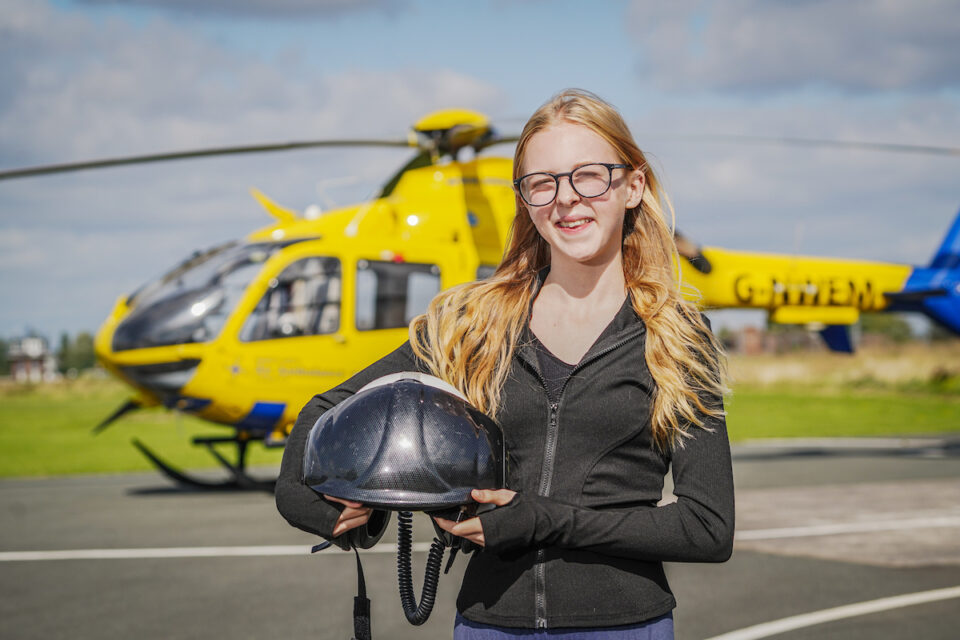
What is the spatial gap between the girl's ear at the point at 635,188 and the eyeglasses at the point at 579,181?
6 centimetres

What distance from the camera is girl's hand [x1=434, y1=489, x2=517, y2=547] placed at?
159cm

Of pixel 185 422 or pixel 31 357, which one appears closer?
pixel 185 422

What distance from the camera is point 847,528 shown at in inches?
317

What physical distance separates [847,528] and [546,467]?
716 centimetres

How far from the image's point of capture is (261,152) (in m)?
7.70

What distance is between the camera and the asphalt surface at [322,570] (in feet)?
17.3

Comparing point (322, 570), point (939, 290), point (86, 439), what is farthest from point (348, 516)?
point (86, 439)

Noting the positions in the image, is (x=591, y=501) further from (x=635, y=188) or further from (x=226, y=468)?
(x=226, y=468)

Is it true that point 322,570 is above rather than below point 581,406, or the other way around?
below

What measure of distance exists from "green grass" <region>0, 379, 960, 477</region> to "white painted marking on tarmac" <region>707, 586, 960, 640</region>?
4.70m

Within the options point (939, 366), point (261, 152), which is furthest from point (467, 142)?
point (939, 366)

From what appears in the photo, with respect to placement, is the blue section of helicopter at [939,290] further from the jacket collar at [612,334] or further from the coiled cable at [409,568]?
the coiled cable at [409,568]

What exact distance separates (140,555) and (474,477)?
21.0 ft

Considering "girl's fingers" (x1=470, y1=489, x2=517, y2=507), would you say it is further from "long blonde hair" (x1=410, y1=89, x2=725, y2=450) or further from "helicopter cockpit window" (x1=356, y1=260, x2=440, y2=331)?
"helicopter cockpit window" (x1=356, y1=260, x2=440, y2=331)
